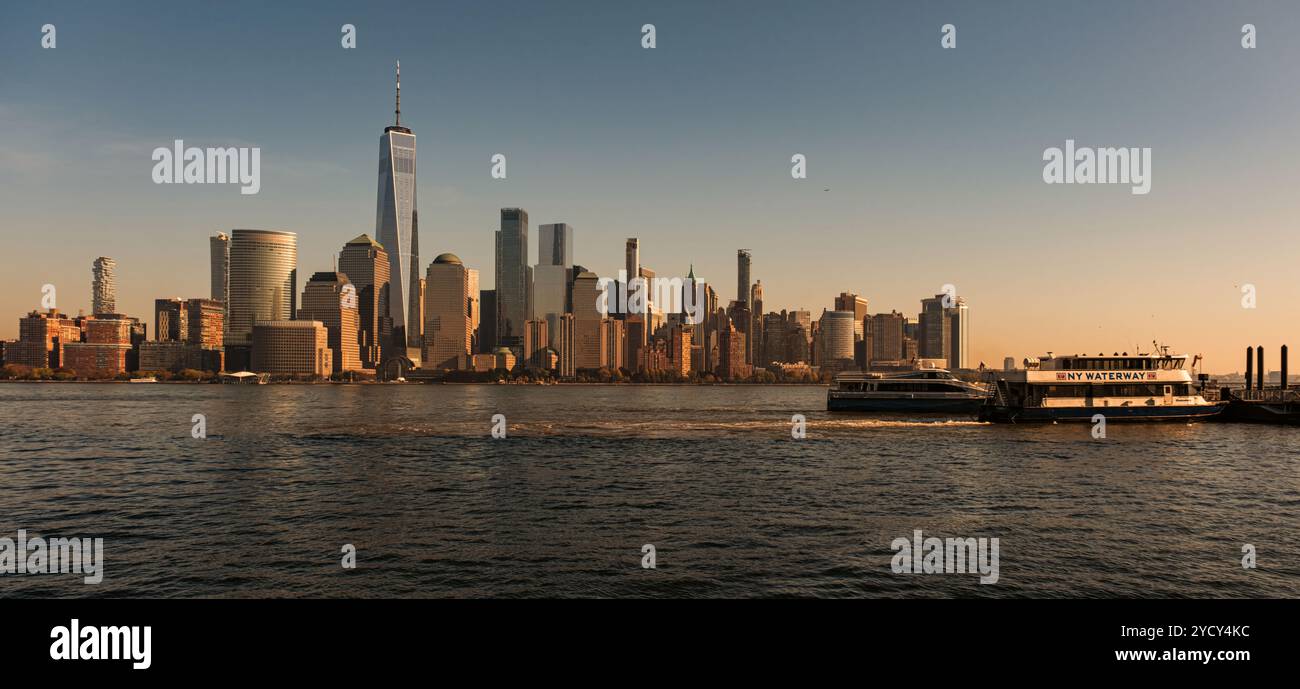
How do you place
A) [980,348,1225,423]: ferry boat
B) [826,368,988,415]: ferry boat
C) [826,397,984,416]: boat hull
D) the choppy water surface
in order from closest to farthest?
the choppy water surface
[980,348,1225,423]: ferry boat
[826,397,984,416]: boat hull
[826,368,988,415]: ferry boat

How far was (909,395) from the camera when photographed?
392 feet

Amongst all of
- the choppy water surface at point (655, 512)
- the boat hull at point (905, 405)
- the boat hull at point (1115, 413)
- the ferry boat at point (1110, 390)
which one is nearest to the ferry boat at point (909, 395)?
the boat hull at point (905, 405)

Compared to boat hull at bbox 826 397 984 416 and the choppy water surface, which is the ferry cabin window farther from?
→ boat hull at bbox 826 397 984 416

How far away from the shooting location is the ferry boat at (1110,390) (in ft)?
277

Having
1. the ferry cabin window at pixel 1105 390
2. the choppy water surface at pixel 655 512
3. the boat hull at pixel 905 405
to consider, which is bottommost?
the boat hull at pixel 905 405

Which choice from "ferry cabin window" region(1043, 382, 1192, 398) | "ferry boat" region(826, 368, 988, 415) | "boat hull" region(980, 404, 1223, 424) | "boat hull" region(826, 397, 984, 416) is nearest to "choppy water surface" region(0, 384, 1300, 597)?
"boat hull" region(980, 404, 1223, 424)

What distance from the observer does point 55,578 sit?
26.5 meters

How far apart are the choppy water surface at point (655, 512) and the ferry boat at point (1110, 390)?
10279mm

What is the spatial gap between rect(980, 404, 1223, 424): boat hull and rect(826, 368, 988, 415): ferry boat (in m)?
28.6

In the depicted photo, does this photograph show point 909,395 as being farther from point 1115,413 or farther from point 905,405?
point 1115,413

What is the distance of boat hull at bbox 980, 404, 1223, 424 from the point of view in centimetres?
8450

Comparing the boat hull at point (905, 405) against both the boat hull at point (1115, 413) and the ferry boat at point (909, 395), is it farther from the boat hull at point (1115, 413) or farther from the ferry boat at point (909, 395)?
the boat hull at point (1115, 413)
